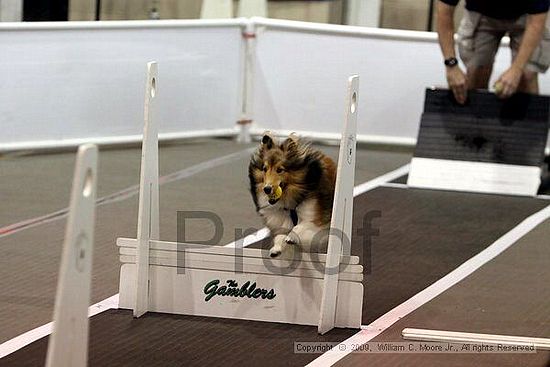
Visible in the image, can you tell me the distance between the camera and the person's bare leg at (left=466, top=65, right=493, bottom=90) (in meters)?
8.59

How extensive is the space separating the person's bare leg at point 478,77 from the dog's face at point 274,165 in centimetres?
391

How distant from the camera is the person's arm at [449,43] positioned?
26.7 feet

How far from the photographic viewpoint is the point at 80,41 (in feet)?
28.9

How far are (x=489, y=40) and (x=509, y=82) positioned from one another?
1.35ft

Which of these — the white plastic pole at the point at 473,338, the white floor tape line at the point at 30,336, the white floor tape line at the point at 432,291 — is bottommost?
the white floor tape line at the point at 30,336

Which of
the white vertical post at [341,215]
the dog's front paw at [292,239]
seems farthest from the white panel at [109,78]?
the white vertical post at [341,215]

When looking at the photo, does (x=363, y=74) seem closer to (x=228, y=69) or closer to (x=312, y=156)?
(x=228, y=69)

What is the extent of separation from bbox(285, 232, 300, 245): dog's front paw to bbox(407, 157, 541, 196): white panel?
3464mm

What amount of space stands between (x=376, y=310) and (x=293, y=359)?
85cm

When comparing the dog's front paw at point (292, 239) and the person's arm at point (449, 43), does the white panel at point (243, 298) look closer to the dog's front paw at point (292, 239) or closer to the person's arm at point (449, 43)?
the dog's front paw at point (292, 239)

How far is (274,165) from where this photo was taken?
4.91 m

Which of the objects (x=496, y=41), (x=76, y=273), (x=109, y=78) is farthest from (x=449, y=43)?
(x=76, y=273)

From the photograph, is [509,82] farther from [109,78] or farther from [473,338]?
[473,338]

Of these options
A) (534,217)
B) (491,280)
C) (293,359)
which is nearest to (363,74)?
(534,217)
